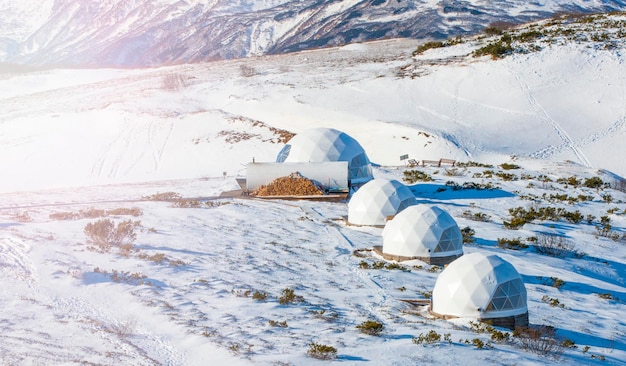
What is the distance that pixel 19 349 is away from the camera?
55.0ft

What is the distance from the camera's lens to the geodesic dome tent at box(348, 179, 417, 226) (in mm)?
34531

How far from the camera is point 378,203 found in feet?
113

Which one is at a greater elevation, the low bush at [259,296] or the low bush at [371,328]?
the low bush at [259,296]

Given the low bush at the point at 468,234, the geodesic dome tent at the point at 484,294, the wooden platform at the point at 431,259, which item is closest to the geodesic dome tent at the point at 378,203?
the low bush at the point at 468,234

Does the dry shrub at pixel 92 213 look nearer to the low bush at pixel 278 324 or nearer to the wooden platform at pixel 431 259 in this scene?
the wooden platform at pixel 431 259

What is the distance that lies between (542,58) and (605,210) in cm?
3356

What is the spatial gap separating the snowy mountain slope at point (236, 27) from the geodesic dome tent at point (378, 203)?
9482 cm

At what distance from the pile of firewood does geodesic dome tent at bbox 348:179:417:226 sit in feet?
21.7

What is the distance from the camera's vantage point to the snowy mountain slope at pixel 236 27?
137500 millimetres

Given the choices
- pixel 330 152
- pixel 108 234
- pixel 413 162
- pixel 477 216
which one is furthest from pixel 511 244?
pixel 413 162

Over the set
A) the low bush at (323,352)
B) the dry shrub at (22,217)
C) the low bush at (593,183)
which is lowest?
the low bush at (323,352)

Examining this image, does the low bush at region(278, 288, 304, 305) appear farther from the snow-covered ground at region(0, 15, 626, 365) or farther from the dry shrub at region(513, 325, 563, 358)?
the dry shrub at region(513, 325, 563, 358)

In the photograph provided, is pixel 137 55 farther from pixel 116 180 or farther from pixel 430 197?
pixel 430 197

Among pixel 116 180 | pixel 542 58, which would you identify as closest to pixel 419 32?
pixel 542 58
